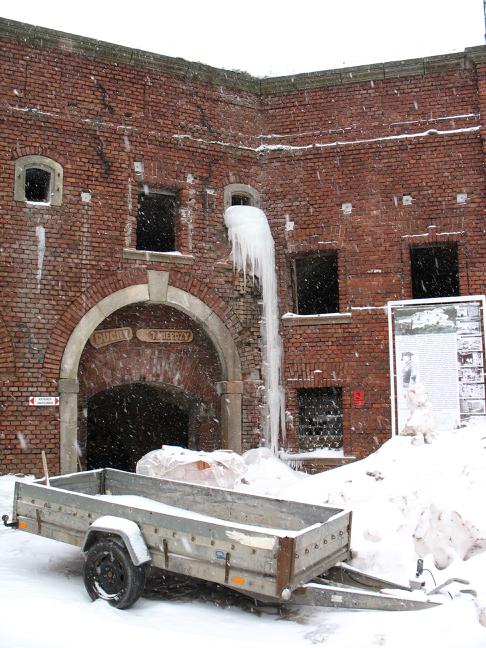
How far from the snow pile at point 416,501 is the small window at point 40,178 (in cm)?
638

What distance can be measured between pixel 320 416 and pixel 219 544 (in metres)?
7.05

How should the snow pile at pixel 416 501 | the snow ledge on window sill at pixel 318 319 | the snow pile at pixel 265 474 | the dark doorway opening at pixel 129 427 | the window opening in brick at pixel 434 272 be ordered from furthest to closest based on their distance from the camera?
the dark doorway opening at pixel 129 427 < the window opening in brick at pixel 434 272 < the snow ledge on window sill at pixel 318 319 < the snow pile at pixel 265 474 < the snow pile at pixel 416 501

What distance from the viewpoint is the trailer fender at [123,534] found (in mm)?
5633

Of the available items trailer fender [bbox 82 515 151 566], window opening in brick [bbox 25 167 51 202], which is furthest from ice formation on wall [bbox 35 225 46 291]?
trailer fender [bbox 82 515 151 566]

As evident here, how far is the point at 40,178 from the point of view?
11438mm

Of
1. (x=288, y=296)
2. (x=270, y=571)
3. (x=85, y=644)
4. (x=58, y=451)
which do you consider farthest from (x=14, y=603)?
(x=288, y=296)

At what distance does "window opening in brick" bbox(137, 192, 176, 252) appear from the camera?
41.0 ft

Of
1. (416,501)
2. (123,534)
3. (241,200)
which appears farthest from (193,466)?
(241,200)

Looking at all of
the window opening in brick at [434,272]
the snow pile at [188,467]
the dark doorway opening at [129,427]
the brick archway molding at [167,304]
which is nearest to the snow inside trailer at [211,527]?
the snow pile at [188,467]

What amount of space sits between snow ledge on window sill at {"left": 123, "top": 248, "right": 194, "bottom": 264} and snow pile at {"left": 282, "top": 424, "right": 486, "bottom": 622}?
194 inches

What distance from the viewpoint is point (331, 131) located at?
1270 cm

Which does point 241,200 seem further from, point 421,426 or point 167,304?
point 421,426

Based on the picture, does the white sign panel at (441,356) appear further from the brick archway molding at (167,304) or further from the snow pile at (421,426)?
the brick archway molding at (167,304)

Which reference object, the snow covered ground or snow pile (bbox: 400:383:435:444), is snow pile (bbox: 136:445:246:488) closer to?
the snow covered ground
